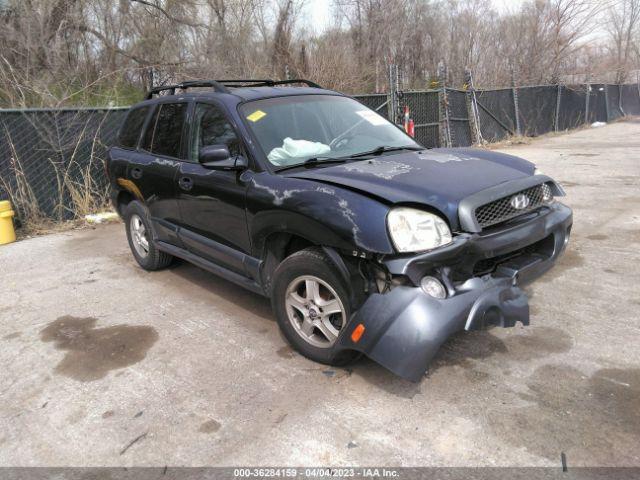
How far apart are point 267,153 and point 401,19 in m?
20.2

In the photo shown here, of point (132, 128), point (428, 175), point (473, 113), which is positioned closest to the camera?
point (428, 175)

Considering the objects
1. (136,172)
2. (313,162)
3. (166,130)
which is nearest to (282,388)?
(313,162)

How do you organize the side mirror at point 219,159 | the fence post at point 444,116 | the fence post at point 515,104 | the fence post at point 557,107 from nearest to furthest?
the side mirror at point 219,159 → the fence post at point 444,116 → the fence post at point 515,104 → the fence post at point 557,107

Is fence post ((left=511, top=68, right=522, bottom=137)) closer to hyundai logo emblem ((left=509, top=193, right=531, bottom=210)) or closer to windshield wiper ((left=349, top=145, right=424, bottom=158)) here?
windshield wiper ((left=349, top=145, right=424, bottom=158))

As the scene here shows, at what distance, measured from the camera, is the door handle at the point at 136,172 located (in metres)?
4.96

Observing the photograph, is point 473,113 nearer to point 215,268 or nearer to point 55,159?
point 55,159

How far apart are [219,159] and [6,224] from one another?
508 centimetres

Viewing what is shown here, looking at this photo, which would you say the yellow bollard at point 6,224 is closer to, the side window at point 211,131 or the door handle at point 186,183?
the door handle at point 186,183

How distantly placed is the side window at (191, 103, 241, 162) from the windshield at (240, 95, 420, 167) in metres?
0.18

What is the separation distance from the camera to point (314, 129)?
156 inches

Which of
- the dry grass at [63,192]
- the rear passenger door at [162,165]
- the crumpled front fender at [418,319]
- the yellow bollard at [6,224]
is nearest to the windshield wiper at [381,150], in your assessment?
the crumpled front fender at [418,319]

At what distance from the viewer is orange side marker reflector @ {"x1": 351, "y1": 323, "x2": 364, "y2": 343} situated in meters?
2.80

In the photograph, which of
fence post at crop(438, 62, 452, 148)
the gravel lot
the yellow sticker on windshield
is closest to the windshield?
the yellow sticker on windshield

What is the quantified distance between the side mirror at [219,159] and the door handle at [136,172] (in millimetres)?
1578
